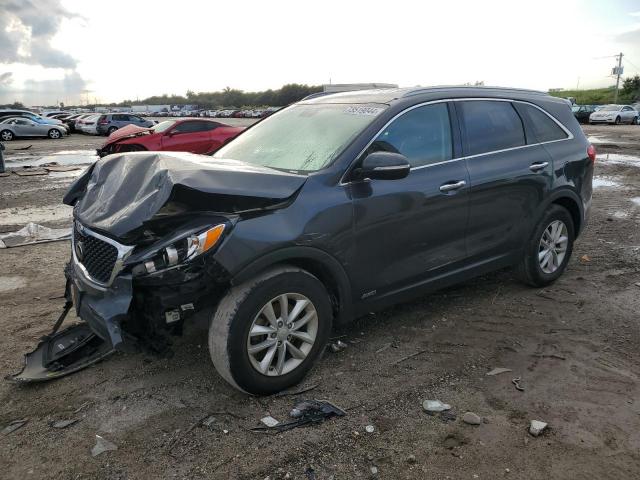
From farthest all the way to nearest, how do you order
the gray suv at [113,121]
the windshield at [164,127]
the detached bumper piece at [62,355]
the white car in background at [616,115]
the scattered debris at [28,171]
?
1. the white car in background at [616,115]
2. the gray suv at [113,121]
3. the windshield at [164,127]
4. the scattered debris at [28,171]
5. the detached bumper piece at [62,355]

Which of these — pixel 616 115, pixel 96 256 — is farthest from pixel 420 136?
pixel 616 115

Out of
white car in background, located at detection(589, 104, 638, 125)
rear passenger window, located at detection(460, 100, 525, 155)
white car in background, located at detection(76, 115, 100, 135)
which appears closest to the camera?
rear passenger window, located at detection(460, 100, 525, 155)

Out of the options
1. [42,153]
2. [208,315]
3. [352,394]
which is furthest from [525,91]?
[42,153]

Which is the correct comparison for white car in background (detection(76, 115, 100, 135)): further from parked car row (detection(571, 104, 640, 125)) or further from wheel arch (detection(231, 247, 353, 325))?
wheel arch (detection(231, 247, 353, 325))

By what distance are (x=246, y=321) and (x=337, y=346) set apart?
3.63 feet

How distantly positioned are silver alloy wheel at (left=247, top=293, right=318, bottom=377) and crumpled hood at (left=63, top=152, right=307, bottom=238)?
24.3 inches

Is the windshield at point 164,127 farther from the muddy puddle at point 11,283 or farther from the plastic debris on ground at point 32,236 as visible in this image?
the muddy puddle at point 11,283

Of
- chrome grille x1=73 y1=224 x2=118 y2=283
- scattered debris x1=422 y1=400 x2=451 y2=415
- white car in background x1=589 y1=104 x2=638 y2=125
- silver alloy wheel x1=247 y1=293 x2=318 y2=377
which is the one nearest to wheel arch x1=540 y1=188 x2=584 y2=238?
scattered debris x1=422 y1=400 x2=451 y2=415

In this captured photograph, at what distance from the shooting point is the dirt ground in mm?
2697

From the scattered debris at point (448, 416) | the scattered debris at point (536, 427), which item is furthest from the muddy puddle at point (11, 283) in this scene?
the scattered debris at point (536, 427)

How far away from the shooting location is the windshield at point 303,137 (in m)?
3.64

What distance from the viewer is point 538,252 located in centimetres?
486

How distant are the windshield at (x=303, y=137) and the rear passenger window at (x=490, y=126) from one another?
924 millimetres

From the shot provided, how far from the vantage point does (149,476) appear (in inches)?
103
